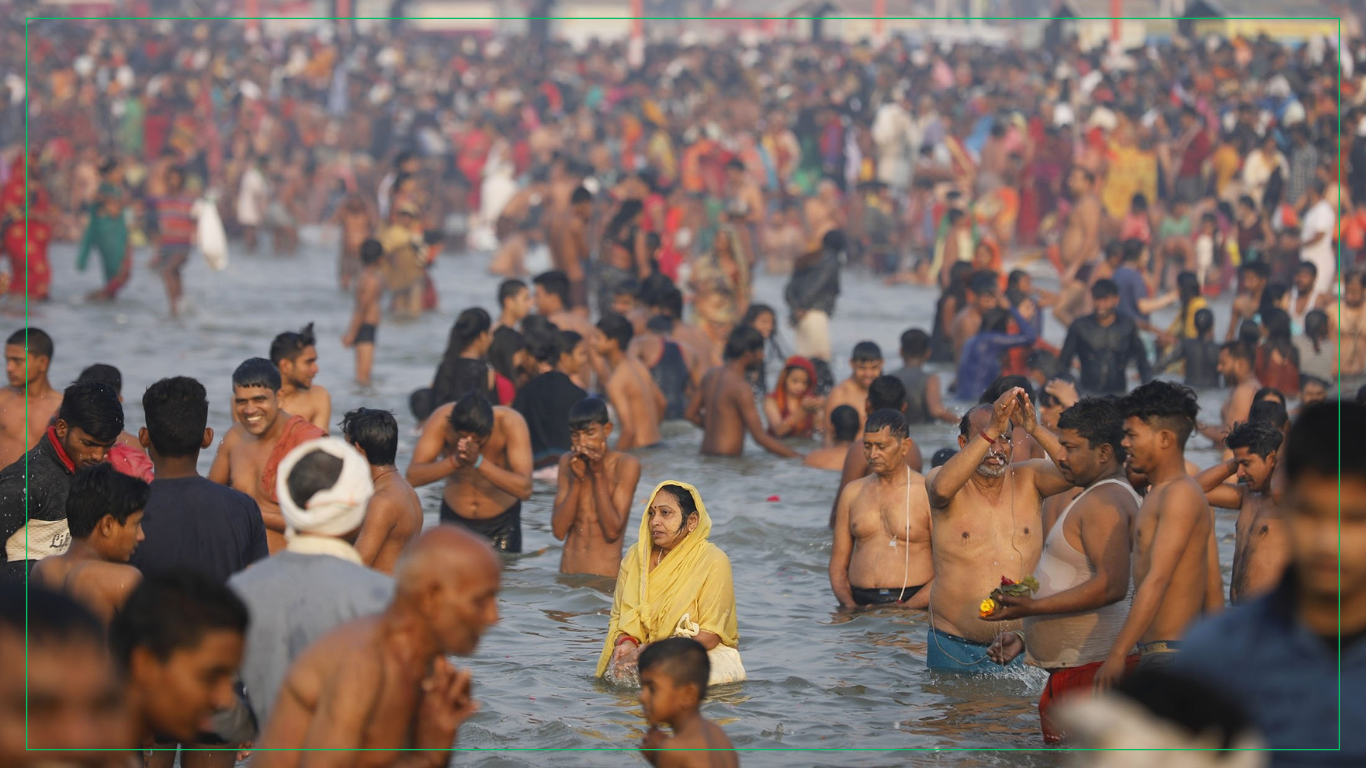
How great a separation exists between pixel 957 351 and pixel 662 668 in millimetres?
9299

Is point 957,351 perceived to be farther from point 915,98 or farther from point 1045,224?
point 915,98

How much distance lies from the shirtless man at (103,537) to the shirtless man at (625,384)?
5.93m

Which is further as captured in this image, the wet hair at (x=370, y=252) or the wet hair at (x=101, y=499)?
the wet hair at (x=370, y=252)

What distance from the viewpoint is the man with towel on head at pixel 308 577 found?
3.45 metres

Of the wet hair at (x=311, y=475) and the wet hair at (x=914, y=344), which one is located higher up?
the wet hair at (x=914, y=344)

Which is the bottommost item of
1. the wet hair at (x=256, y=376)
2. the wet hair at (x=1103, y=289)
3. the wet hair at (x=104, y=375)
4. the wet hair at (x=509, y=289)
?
the wet hair at (x=104, y=375)

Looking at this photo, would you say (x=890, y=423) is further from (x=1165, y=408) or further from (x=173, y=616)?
(x=173, y=616)

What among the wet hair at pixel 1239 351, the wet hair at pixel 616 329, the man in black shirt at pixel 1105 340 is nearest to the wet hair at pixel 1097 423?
the wet hair at pixel 1239 351

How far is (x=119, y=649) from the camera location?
9.90ft

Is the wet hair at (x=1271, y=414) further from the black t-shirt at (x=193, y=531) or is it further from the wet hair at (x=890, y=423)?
the black t-shirt at (x=193, y=531)

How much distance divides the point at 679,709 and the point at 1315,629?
1.98 m

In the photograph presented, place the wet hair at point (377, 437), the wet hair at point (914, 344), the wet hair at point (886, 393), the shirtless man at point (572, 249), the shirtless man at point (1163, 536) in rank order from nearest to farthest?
the shirtless man at point (1163, 536) < the wet hair at point (377, 437) < the wet hair at point (886, 393) < the wet hair at point (914, 344) < the shirtless man at point (572, 249)

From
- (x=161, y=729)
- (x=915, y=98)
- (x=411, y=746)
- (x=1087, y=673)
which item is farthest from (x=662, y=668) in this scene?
(x=915, y=98)

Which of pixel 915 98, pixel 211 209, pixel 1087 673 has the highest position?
pixel 915 98
